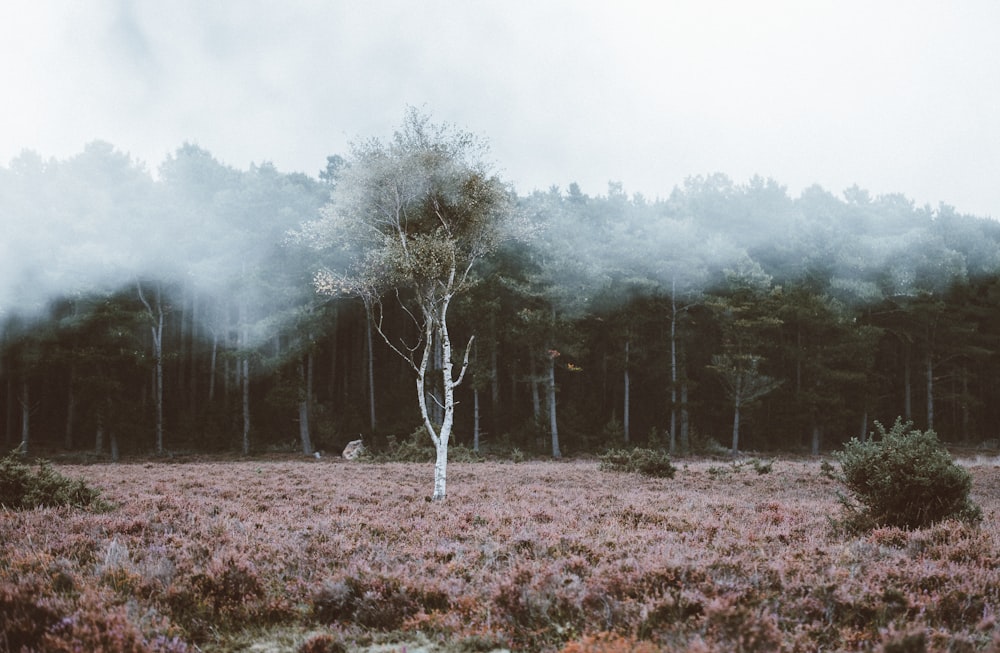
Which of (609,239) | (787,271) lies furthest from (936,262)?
(609,239)

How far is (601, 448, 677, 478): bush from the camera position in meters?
19.6

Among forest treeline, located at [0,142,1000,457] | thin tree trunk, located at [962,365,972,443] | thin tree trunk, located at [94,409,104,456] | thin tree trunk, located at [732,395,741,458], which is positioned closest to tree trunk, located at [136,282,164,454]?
forest treeline, located at [0,142,1000,457]

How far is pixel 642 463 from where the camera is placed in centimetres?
2005

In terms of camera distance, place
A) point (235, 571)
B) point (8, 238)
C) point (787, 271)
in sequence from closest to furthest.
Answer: point (235, 571) < point (8, 238) < point (787, 271)

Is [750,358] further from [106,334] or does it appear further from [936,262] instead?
[106,334]

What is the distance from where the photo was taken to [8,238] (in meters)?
29.0

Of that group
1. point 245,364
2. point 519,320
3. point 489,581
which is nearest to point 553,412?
point 519,320

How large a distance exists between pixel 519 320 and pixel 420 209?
18459 millimetres

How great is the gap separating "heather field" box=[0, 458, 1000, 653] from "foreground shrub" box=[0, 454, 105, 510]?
2.54 feet

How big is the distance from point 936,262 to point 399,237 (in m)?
38.7

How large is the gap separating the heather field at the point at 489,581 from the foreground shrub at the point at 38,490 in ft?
2.54

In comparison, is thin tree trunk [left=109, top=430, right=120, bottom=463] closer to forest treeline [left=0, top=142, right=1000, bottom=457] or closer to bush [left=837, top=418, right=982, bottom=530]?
forest treeline [left=0, top=142, right=1000, bottom=457]

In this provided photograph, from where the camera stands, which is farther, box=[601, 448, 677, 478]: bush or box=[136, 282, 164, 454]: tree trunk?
box=[136, 282, 164, 454]: tree trunk

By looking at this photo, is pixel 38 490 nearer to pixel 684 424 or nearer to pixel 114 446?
pixel 114 446
